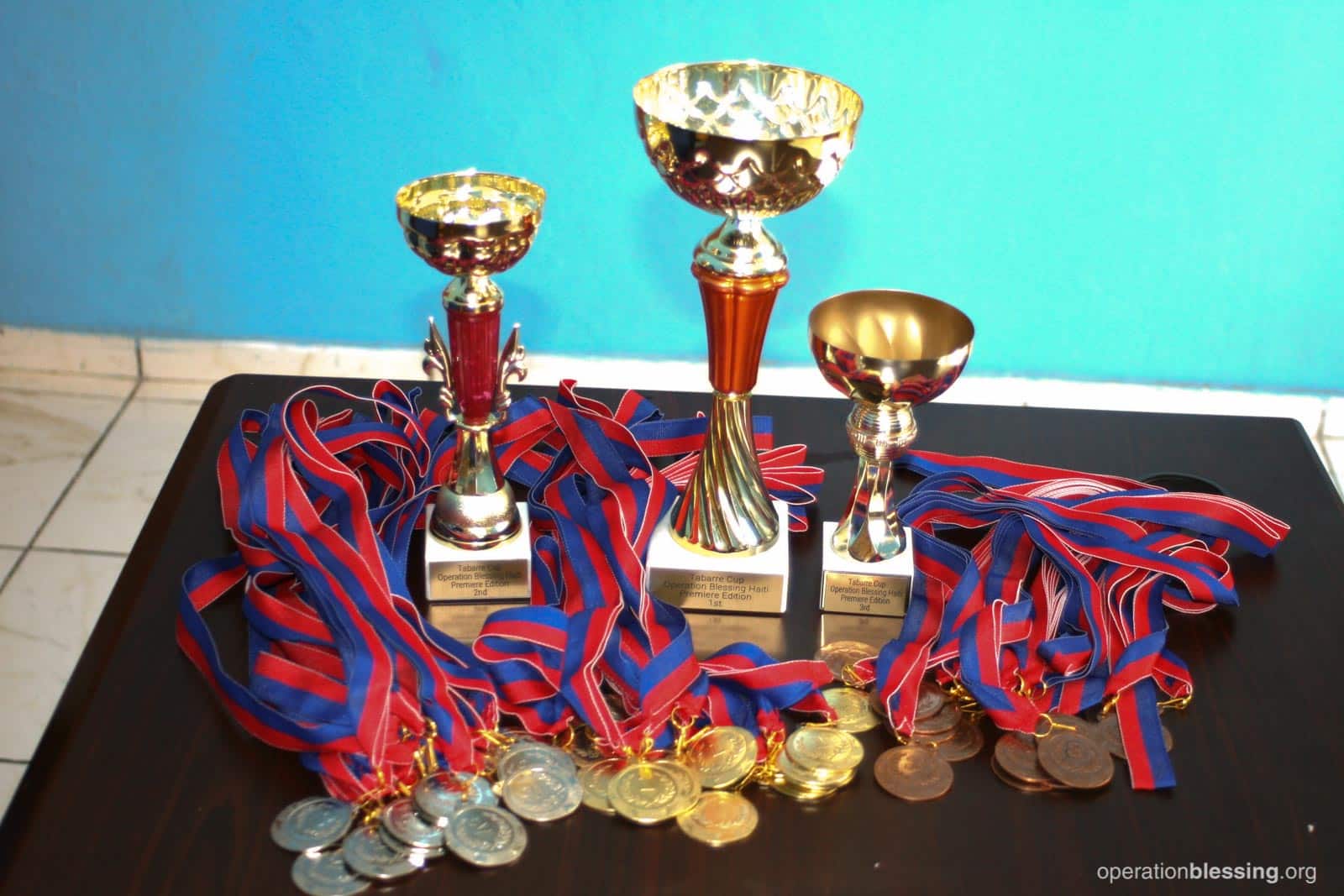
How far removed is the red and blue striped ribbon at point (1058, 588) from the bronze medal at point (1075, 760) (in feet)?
0.06

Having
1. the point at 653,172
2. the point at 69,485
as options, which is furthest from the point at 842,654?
the point at 69,485

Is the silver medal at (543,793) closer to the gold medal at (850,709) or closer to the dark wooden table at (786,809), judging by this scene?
the dark wooden table at (786,809)

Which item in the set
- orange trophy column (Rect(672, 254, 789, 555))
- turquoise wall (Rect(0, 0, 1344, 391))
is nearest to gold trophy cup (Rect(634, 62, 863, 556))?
orange trophy column (Rect(672, 254, 789, 555))

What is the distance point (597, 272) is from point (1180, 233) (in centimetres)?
96

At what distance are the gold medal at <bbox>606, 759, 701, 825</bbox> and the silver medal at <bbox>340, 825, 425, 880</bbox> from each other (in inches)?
5.0

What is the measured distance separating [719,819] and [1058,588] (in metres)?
0.35

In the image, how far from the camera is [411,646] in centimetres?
89

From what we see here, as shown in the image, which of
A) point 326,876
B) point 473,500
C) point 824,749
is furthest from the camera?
point 473,500

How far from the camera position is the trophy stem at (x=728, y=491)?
38.1 inches

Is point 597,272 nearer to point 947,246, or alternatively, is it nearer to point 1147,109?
point 947,246

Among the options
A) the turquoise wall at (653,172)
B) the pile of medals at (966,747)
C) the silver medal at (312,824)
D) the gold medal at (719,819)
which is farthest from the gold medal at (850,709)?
the turquoise wall at (653,172)

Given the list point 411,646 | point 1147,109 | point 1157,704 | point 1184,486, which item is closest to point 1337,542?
point 1184,486

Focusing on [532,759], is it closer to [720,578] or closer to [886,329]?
[720,578]

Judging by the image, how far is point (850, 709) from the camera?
899mm
